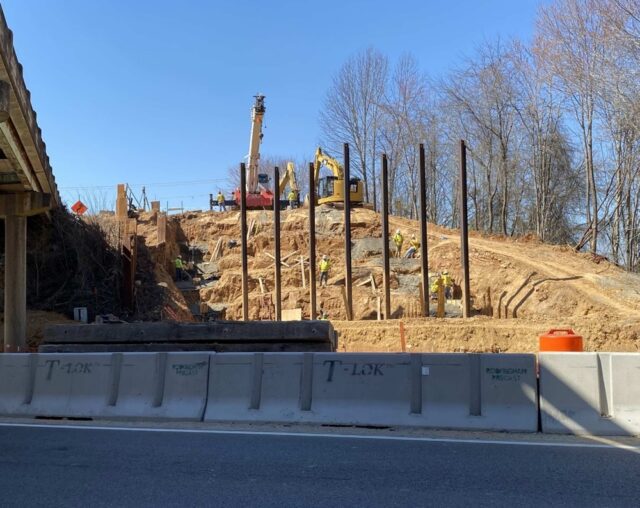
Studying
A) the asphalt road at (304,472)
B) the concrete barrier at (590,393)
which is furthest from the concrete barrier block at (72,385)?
the concrete barrier at (590,393)

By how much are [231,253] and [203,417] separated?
25875 mm

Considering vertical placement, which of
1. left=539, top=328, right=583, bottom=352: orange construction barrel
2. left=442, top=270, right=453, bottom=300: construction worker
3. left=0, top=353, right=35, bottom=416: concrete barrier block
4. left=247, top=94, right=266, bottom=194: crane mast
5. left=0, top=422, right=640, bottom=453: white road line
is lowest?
left=0, top=422, right=640, bottom=453: white road line

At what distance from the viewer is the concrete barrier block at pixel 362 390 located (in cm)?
795

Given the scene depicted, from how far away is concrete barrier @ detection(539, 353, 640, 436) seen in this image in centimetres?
728

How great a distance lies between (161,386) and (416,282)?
19.5m

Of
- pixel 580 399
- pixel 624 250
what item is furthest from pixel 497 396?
pixel 624 250

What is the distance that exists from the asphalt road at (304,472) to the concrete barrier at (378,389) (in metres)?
0.85

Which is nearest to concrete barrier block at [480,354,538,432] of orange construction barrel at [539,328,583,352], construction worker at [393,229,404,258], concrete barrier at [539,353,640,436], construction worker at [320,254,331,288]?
concrete barrier at [539,353,640,436]

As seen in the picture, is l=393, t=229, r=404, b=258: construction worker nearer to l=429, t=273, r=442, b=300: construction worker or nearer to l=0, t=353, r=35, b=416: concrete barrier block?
l=429, t=273, r=442, b=300: construction worker

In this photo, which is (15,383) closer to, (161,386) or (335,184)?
(161,386)

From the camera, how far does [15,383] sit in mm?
9391

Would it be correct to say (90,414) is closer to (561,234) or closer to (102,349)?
(102,349)

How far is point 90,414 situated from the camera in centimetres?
880

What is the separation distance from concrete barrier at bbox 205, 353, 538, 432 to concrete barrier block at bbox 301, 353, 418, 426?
0.01 metres
